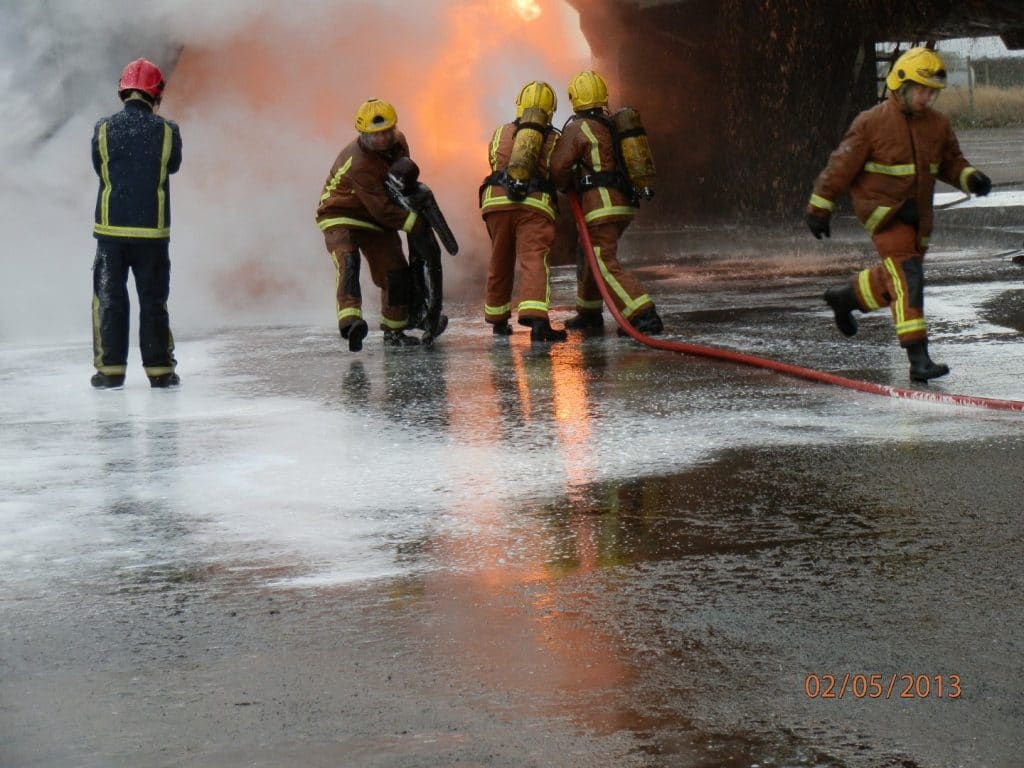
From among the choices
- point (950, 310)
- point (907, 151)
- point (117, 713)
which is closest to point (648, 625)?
Result: point (117, 713)

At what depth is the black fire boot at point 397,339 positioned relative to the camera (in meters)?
10.0

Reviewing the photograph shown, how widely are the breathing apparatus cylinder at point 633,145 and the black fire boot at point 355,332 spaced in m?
1.96

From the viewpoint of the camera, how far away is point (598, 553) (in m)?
4.75

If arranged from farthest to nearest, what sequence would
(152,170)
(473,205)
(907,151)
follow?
(473,205) < (152,170) < (907,151)

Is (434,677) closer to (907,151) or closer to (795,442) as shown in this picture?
(795,442)

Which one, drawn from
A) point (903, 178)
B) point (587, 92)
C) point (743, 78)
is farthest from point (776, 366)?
point (743, 78)

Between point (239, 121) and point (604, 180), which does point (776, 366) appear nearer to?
point (604, 180)

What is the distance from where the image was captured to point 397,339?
1016 cm

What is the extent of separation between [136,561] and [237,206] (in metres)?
9.67

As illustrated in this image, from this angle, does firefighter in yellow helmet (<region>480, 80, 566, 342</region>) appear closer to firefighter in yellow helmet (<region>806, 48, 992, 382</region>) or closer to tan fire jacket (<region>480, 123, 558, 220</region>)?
tan fire jacket (<region>480, 123, 558, 220</region>)

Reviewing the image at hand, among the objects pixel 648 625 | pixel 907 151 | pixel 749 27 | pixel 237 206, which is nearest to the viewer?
pixel 648 625
